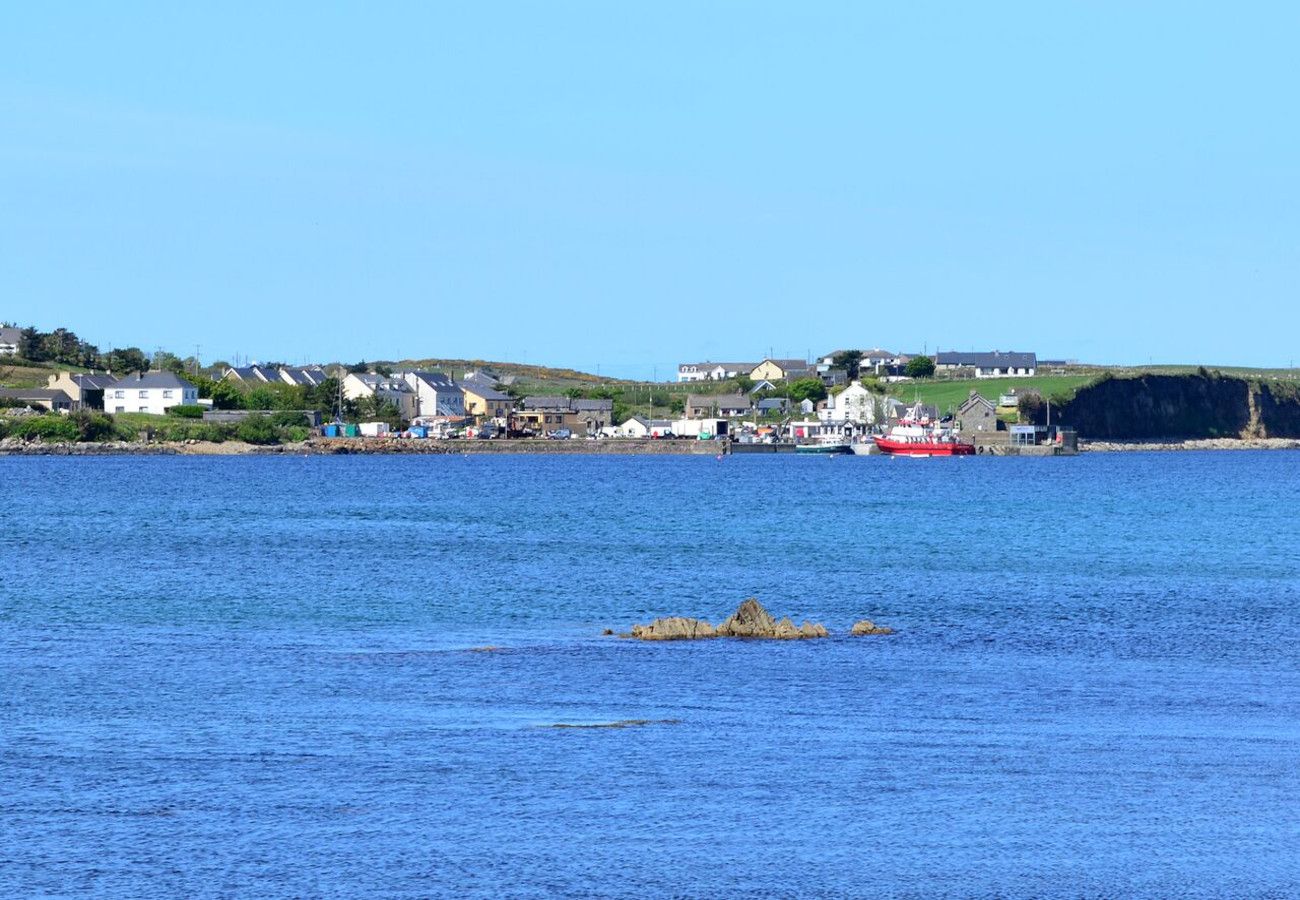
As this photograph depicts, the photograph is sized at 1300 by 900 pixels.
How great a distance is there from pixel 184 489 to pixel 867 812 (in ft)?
270

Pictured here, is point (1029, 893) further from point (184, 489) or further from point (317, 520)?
point (184, 489)

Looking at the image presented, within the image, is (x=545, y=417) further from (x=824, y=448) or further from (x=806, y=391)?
(x=806, y=391)

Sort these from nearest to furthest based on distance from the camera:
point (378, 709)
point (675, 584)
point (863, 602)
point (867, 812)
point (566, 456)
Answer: point (867, 812) → point (378, 709) → point (863, 602) → point (675, 584) → point (566, 456)

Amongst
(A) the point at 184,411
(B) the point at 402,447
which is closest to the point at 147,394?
(A) the point at 184,411

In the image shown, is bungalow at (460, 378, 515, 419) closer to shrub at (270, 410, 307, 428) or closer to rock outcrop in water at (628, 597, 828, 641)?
shrub at (270, 410, 307, 428)

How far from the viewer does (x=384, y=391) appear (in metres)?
175

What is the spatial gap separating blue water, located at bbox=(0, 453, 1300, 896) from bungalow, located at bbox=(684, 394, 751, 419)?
428 feet

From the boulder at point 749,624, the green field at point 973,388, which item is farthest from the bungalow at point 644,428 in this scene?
the boulder at point 749,624

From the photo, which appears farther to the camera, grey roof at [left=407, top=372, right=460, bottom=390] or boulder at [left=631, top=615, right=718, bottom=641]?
grey roof at [left=407, top=372, right=460, bottom=390]

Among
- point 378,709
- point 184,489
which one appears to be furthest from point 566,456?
point 378,709

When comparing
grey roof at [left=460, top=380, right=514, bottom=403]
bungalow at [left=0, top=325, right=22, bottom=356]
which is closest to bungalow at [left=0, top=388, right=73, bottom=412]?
bungalow at [left=0, top=325, right=22, bottom=356]

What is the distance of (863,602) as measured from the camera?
1478 inches

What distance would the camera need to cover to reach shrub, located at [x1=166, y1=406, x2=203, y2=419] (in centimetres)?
15438

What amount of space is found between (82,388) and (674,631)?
131m
